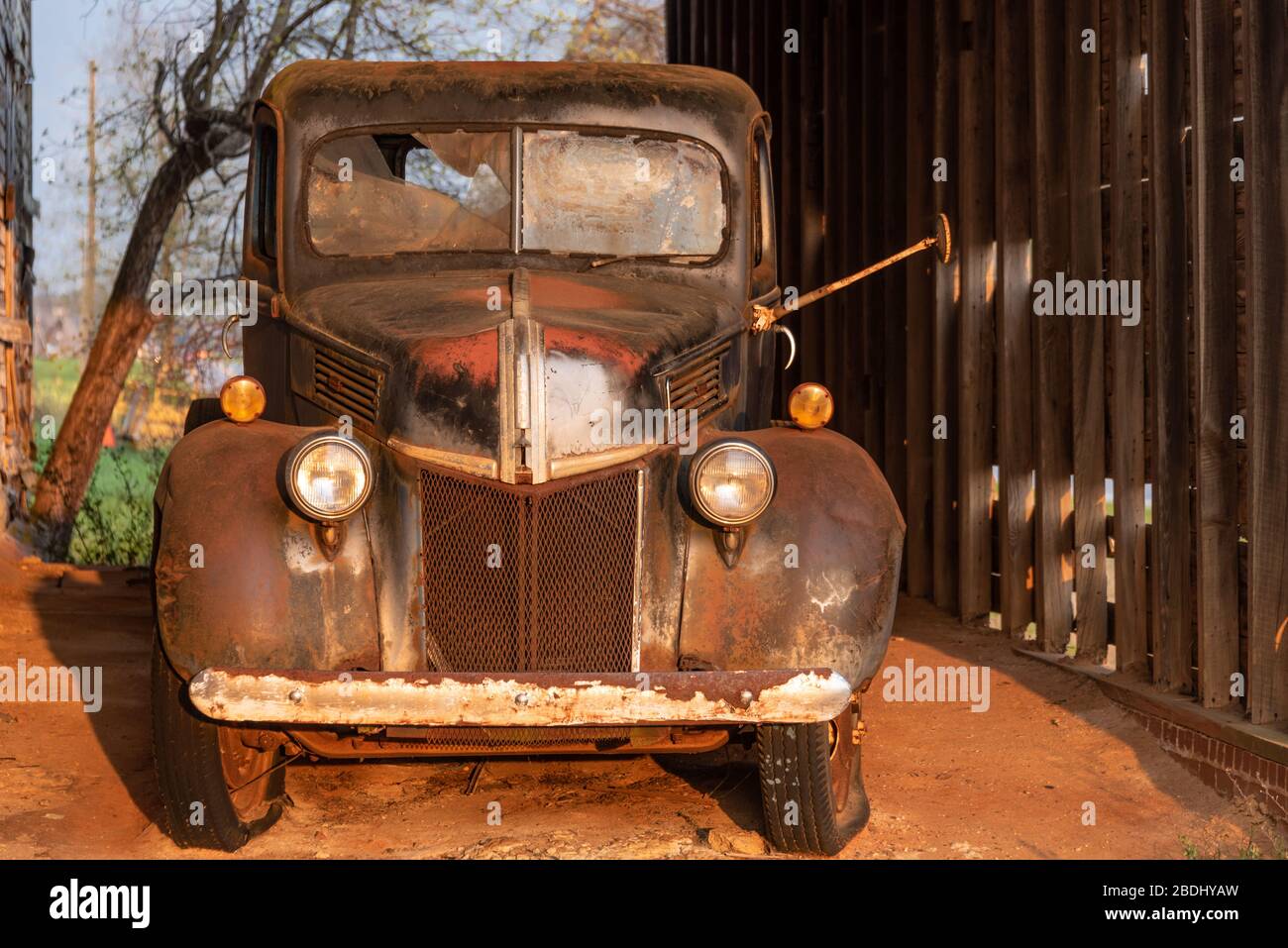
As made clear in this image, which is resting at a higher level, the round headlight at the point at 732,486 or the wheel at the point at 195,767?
the round headlight at the point at 732,486

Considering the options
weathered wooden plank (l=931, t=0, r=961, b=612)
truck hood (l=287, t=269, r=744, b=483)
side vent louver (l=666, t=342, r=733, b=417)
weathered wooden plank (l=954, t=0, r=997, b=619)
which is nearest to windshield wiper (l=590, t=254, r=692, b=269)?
truck hood (l=287, t=269, r=744, b=483)

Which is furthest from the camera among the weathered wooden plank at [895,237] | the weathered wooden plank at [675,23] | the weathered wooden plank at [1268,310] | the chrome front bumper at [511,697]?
the weathered wooden plank at [675,23]

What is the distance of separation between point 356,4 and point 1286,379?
10889 mm

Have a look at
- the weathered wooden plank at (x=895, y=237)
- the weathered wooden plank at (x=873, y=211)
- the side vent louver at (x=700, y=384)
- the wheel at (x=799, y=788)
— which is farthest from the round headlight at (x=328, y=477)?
the weathered wooden plank at (x=873, y=211)

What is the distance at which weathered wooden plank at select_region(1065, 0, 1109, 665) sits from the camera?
20.0 feet

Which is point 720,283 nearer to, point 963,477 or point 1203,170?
point 1203,170

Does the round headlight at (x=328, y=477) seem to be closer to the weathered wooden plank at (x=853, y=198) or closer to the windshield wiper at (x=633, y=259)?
the windshield wiper at (x=633, y=259)

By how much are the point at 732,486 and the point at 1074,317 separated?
9.43ft

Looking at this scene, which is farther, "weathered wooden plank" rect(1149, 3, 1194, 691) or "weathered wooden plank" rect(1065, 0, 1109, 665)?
"weathered wooden plank" rect(1065, 0, 1109, 665)

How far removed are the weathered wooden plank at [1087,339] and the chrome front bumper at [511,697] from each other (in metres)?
2.87

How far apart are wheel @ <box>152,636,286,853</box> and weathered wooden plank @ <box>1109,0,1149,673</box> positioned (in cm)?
335

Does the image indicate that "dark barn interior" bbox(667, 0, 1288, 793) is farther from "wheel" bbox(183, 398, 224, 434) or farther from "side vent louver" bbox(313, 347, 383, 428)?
"wheel" bbox(183, 398, 224, 434)

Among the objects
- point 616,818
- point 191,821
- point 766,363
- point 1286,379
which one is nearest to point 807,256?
point 766,363

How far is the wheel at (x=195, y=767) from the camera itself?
3.96m
